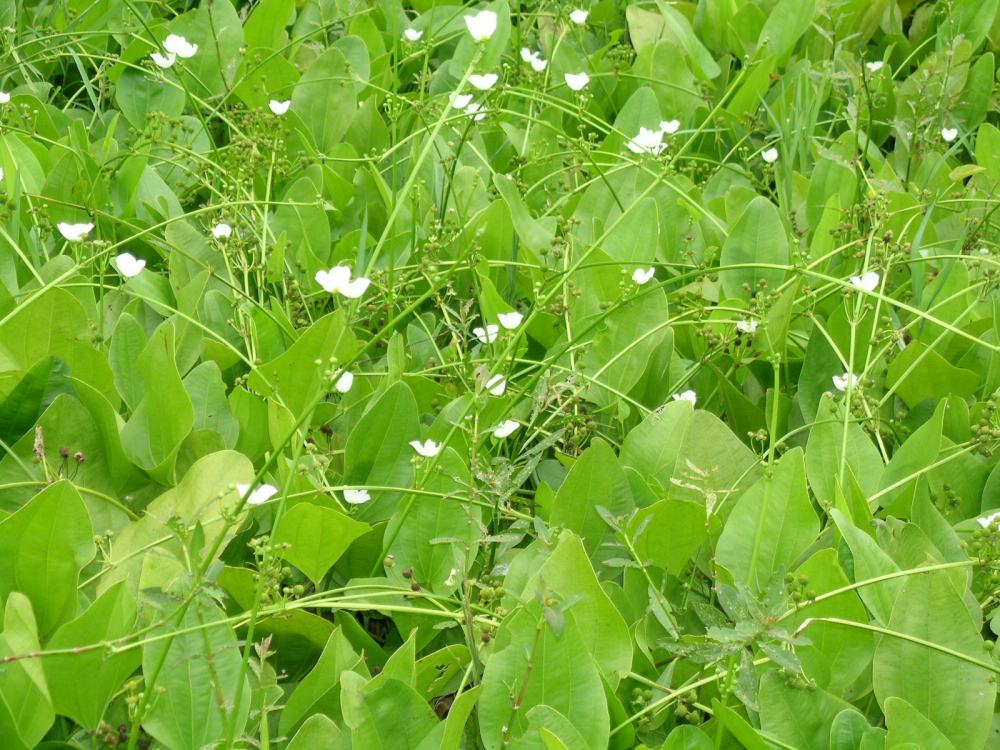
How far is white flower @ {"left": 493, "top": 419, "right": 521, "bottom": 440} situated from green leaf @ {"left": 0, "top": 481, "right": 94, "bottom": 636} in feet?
1.52

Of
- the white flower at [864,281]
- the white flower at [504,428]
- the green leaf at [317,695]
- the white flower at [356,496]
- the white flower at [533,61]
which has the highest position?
the white flower at [864,281]

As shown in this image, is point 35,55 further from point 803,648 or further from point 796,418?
point 803,648

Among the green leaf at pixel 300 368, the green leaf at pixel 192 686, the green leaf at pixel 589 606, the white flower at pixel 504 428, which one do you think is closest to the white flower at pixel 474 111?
the green leaf at pixel 300 368

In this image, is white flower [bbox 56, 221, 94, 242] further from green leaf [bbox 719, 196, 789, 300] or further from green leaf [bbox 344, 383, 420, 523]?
green leaf [bbox 719, 196, 789, 300]

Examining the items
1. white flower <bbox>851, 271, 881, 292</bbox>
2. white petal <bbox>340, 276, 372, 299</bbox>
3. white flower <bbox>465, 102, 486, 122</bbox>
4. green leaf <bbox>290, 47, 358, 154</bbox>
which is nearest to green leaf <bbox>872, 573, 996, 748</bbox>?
white flower <bbox>851, 271, 881, 292</bbox>

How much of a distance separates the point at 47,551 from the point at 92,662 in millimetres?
157

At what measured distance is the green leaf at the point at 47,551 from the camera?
48.3 inches

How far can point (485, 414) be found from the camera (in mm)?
1562

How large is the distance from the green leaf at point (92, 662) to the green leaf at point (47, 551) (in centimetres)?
9

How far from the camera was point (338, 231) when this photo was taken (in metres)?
2.09

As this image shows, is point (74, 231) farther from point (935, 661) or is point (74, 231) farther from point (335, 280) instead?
point (935, 661)

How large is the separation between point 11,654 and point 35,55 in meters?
1.65

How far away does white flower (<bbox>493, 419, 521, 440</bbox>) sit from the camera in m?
1.40

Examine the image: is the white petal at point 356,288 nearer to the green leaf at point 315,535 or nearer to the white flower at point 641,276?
the green leaf at point 315,535
